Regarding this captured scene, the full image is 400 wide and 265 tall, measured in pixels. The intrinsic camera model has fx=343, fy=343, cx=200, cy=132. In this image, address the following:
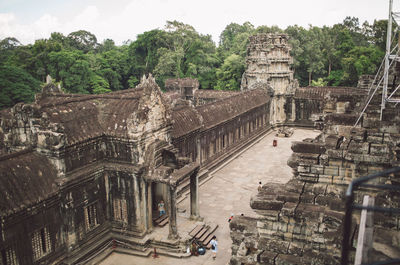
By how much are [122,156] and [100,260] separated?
16.5ft

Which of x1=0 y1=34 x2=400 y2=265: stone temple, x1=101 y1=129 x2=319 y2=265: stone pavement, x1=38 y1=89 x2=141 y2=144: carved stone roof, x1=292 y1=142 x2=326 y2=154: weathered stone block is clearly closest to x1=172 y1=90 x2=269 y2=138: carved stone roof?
x1=0 y1=34 x2=400 y2=265: stone temple

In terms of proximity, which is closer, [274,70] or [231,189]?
[231,189]

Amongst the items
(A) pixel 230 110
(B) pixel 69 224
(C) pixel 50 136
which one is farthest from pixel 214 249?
(A) pixel 230 110

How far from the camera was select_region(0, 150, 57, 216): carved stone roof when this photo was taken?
502 inches

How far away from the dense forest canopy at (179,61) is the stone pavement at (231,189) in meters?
25.4

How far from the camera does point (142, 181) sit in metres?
16.9

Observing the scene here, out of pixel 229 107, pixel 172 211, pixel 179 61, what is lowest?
pixel 172 211

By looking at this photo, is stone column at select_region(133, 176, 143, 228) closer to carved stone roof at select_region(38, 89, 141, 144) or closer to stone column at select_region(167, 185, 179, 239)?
stone column at select_region(167, 185, 179, 239)

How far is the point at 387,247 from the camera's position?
5.24 meters

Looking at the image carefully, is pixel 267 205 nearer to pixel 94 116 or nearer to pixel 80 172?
pixel 80 172

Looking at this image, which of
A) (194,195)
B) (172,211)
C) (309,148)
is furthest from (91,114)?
(309,148)

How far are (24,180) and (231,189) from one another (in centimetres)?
1466

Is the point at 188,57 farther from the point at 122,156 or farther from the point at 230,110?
the point at 122,156

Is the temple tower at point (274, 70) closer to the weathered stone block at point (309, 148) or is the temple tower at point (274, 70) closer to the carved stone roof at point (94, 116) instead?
the carved stone roof at point (94, 116)
